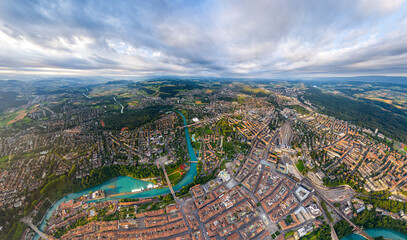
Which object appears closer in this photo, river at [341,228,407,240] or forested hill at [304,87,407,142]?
river at [341,228,407,240]

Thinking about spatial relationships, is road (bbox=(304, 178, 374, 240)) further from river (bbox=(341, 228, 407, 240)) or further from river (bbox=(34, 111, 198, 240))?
river (bbox=(34, 111, 198, 240))

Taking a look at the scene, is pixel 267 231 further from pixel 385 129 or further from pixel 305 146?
pixel 385 129

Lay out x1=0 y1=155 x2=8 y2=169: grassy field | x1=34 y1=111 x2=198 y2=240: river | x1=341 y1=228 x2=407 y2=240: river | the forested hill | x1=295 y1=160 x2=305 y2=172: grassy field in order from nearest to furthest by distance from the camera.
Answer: x1=341 y1=228 x2=407 y2=240: river → x1=34 y1=111 x2=198 y2=240: river → x1=0 y1=155 x2=8 y2=169: grassy field → x1=295 y1=160 x2=305 y2=172: grassy field → the forested hill

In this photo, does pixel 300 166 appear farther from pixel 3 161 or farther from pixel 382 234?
pixel 3 161

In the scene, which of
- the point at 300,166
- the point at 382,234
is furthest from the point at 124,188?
the point at 382,234

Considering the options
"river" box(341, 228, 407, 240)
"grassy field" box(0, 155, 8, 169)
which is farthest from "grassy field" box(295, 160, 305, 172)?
"grassy field" box(0, 155, 8, 169)

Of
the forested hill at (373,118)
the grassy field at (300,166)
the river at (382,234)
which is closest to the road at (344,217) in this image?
the river at (382,234)

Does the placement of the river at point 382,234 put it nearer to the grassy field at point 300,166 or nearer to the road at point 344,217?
the road at point 344,217

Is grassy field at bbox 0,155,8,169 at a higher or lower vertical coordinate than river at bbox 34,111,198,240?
higher

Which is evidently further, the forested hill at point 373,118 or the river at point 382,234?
the forested hill at point 373,118

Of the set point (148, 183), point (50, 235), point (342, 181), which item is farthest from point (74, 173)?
point (342, 181)

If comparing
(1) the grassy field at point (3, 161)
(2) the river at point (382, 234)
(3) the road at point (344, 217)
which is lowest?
(2) the river at point (382, 234)
